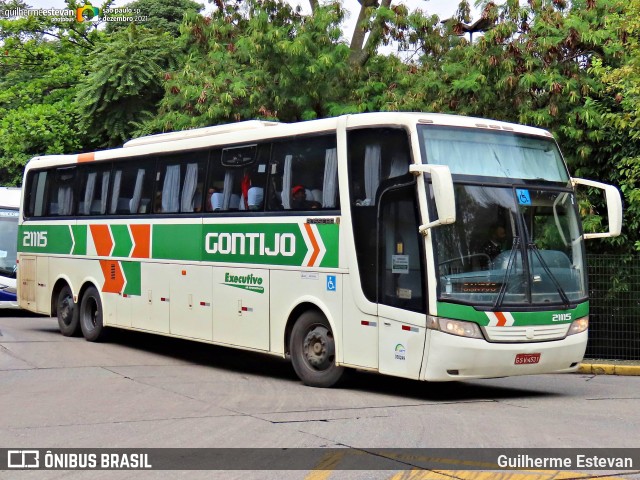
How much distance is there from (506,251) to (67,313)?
1064cm

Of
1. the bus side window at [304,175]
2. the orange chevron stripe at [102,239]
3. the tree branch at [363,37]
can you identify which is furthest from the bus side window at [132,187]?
the tree branch at [363,37]

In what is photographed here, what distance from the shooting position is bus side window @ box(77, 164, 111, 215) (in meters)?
18.7

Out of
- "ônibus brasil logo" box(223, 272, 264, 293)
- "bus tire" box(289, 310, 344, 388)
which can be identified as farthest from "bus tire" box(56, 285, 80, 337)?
"bus tire" box(289, 310, 344, 388)

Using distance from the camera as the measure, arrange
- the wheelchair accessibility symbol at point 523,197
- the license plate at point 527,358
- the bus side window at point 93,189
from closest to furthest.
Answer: the license plate at point 527,358 < the wheelchair accessibility symbol at point 523,197 < the bus side window at point 93,189

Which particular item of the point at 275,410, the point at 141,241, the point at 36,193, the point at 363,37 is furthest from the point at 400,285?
the point at 363,37

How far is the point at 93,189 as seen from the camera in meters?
19.1

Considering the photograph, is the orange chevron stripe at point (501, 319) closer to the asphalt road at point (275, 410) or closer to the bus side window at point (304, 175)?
the asphalt road at point (275, 410)

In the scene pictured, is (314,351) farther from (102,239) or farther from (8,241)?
(8,241)

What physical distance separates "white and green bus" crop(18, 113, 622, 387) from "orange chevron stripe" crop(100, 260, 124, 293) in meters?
1.61

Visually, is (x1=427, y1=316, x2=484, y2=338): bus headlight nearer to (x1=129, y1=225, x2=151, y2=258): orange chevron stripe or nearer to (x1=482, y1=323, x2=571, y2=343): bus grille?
(x1=482, y1=323, x2=571, y2=343): bus grille

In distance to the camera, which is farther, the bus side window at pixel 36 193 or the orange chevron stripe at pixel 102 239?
the bus side window at pixel 36 193

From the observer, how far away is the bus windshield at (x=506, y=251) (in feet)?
38.5

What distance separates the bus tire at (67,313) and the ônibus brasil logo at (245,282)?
17.9ft

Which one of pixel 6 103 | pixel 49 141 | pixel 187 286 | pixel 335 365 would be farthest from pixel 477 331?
pixel 6 103
